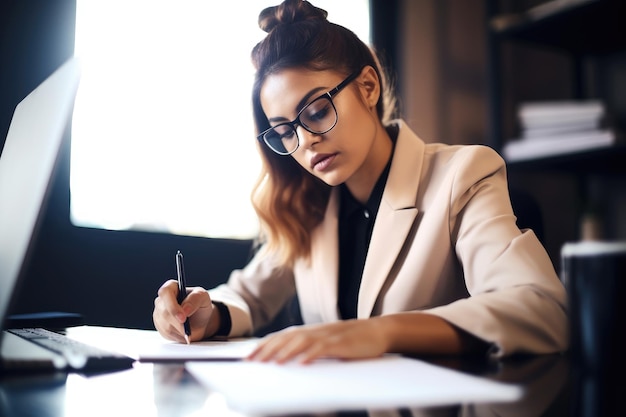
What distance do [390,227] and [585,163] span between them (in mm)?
1341

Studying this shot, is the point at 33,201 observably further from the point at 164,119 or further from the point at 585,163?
the point at 585,163

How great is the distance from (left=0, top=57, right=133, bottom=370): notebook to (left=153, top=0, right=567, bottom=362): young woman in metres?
0.30

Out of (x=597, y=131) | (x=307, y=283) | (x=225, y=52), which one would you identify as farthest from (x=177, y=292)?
(x=597, y=131)

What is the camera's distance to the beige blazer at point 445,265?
89cm

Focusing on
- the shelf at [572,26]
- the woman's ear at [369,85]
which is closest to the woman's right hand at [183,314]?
the woman's ear at [369,85]

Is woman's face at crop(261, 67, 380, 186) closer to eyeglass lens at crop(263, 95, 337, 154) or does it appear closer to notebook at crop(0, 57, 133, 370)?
eyeglass lens at crop(263, 95, 337, 154)

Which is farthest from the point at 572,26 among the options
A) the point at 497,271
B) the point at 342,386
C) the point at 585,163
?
the point at 342,386

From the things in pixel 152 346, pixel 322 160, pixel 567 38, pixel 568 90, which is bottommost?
pixel 152 346

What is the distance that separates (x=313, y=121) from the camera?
1355 millimetres

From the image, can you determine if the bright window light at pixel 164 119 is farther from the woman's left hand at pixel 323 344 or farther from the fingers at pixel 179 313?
the woman's left hand at pixel 323 344

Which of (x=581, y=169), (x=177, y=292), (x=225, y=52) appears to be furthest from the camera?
(x=581, y=169)

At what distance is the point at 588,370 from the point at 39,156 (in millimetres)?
Answer: 640

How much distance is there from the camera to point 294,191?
1705mm

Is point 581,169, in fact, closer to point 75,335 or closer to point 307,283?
point 307,283
